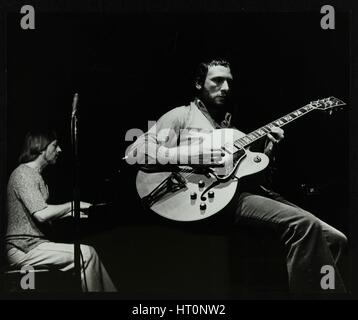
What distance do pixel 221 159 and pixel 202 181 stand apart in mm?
154

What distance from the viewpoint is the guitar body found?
2.78 m

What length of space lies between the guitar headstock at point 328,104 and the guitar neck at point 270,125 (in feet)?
0.07

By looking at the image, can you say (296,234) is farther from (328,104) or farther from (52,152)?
(52,152)

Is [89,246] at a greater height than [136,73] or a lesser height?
lesser

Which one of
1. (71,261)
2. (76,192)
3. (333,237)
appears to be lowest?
(71,261)

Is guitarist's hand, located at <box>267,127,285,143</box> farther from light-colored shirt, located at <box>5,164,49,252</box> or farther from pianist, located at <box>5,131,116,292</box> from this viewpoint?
light-colored shirt, located at <box>5,164,49,252</box>

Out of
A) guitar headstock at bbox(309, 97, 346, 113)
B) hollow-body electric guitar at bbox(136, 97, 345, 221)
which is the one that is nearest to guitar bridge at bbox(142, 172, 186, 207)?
hollow-body electric guitar at bbox(136, 97, 345, 221)

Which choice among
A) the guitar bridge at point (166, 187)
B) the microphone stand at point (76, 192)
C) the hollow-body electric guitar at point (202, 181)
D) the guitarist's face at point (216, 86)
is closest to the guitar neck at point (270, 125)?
the hollow-body electric guitar at point (202, 181)

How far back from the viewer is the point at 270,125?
2.80 metres

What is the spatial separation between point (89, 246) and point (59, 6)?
51.3 inches

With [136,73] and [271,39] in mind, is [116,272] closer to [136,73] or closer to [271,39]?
[136,73]

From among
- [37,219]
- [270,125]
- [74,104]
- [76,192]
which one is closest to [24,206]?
[37,219]

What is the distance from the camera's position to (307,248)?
277cm
